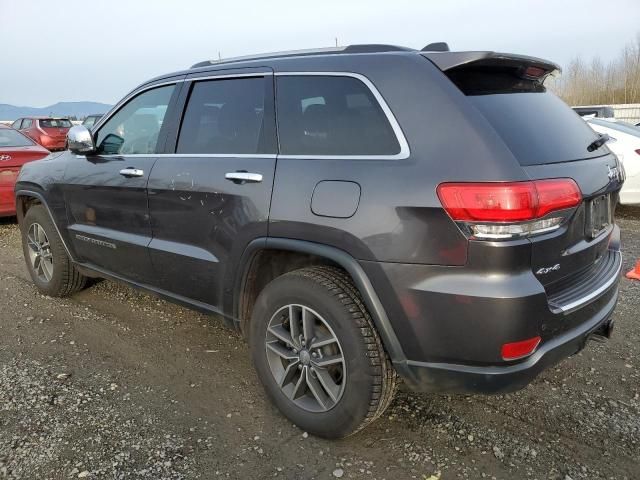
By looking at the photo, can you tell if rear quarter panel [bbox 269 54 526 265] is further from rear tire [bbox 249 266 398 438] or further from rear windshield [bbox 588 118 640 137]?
rear windshield [bbox 588 118 640 137]

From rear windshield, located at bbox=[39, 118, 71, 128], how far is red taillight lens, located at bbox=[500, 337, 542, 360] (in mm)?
21068

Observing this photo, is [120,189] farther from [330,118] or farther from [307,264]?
[330,118]

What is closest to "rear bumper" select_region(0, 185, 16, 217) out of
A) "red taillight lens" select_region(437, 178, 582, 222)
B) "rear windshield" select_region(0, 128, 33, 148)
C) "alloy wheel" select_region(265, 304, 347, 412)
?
"rear windshield" select_region(0, 128, 33, 148)

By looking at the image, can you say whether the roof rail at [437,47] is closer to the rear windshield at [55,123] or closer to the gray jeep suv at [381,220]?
the gray jeep suv at [381,220]

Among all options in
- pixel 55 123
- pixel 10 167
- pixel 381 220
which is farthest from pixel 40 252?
pixel 55 123

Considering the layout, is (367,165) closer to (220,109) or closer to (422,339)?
(422,339)

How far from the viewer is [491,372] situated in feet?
7.06

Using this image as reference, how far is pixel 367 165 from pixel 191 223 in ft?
4.02

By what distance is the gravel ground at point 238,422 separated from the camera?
2441mm

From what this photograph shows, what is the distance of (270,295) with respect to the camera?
2705mm

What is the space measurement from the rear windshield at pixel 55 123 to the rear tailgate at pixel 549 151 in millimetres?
20567

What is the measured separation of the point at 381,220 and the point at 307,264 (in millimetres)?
659

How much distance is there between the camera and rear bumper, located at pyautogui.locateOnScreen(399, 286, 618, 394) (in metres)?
2.16

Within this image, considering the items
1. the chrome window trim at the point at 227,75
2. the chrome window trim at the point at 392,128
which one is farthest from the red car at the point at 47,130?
the chrome window trim at the point at 392,128
